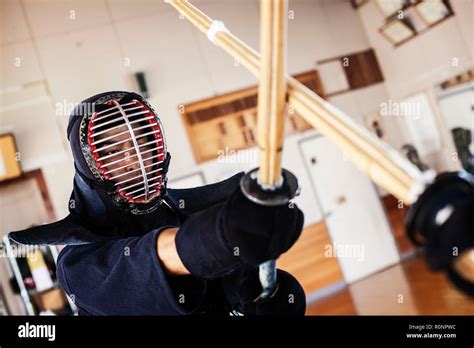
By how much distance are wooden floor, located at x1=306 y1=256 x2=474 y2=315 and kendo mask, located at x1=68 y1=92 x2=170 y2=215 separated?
2.40 metres

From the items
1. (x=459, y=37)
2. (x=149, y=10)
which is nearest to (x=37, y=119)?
(x=149, y=10)

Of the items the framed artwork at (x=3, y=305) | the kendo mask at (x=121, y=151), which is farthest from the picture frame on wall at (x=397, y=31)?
the framed artwork at (x=3, y=305)

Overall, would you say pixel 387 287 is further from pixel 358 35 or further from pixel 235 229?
pixel 235 229

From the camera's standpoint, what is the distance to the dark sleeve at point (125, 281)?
1.98 feet

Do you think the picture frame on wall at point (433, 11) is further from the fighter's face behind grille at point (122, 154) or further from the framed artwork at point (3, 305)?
the framed artwork at point (3, 305)

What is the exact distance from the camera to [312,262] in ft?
13.0

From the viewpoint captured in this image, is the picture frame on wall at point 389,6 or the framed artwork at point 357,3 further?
the framed artwork at point 357,3

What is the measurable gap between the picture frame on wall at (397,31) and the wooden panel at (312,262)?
195 cm

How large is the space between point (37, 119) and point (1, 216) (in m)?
0.82

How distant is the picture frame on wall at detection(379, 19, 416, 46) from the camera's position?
3.89m

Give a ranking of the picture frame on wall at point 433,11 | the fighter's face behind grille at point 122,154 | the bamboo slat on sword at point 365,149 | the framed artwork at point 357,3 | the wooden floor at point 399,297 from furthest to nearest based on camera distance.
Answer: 1. the framed artwork at point 357,3
2. the picture frame on wall at point 433,11
3. the wooden floor at point 399,297
4. the fighter's face behind grille at point 122,154
5. the bamboo slat on sword at point 365,149

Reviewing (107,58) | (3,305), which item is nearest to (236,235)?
(107,58)

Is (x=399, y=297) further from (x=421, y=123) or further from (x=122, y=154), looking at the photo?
(x=122, y=154)

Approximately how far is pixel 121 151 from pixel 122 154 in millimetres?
34
